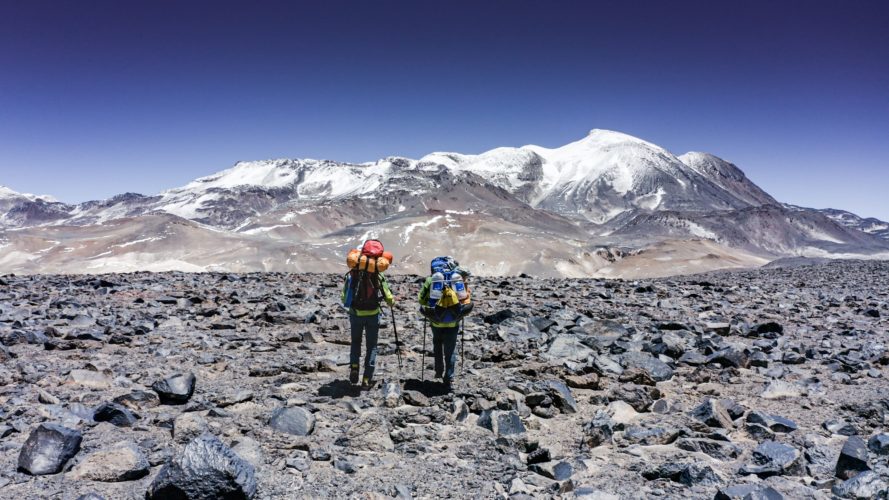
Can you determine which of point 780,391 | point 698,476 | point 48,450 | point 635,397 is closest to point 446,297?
point 635,397

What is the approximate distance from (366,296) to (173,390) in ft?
8.36

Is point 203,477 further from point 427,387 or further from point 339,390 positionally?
point 427,387

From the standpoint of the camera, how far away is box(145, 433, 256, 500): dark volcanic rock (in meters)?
3.67

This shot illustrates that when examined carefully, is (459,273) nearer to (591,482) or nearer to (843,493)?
(591,482)

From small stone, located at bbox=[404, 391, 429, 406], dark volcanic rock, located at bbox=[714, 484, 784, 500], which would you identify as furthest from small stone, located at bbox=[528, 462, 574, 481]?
small stone, located at bbox=[404, 391, 429, 406]

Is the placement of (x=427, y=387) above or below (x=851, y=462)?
below

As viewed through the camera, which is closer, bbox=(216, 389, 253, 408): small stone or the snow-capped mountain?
bbox=(216, 389, 253, 408): small stone

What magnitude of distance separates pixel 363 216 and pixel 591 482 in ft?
533

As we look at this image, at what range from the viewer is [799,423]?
5777 millimetres

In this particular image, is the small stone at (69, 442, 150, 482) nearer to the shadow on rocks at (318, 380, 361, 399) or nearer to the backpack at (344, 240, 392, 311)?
the shadow on rocks at (318, 380, 361, 399)

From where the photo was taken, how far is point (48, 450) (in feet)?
13.6

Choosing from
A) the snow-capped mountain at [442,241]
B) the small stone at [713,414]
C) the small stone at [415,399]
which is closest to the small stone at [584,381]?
the small stone at [713,414]

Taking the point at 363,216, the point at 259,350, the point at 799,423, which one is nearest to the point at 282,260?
the point at 259,350

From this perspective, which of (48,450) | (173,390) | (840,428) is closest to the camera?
(48,450)
